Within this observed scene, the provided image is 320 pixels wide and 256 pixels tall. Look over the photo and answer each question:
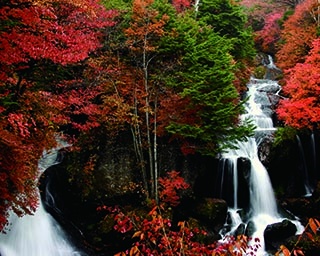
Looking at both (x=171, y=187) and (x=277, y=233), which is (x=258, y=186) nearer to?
(x=277, y=233)

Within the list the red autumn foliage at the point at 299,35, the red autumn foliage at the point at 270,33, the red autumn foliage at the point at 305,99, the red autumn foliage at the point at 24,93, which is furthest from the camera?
the red autumn foliage at the point at 270,33

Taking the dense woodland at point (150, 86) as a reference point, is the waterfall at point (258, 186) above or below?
below

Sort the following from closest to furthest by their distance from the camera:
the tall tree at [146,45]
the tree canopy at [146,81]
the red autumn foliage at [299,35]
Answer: the tree canopy at [146,81], the tall tree at [146,45], the red autumn foliage at [299,35]

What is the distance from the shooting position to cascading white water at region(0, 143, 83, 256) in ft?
33.6

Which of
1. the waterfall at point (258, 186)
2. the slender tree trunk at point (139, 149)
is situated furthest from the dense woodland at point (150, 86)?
the waterfall at point (258, 186)

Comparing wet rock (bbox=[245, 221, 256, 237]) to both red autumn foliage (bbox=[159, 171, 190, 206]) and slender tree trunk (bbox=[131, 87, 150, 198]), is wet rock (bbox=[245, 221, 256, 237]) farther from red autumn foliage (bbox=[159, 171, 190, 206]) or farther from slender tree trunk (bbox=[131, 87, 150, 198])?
slender tree trunk (bbox=[131, 87, 150, 198])

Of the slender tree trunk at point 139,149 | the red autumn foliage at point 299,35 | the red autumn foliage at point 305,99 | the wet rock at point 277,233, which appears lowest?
the wet rock at point 277,233

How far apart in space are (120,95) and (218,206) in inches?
246

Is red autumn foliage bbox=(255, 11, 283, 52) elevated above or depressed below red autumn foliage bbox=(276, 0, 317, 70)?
above

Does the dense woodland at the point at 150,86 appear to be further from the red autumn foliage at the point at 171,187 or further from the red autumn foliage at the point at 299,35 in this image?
the red autumn foliage at the point at 299,35

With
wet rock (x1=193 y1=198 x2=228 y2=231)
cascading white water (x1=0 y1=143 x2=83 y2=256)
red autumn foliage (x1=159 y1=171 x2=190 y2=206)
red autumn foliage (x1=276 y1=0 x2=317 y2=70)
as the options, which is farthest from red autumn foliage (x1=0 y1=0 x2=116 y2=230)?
red autumn foliage (x1=276 y1=0 x2=317 y2=70)

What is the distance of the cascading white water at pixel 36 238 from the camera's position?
33.6 ft

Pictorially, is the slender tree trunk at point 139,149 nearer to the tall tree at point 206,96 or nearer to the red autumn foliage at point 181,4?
the tall tree at point 206,96

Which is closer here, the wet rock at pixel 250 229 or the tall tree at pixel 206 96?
the tall tree at pixel 206 96
